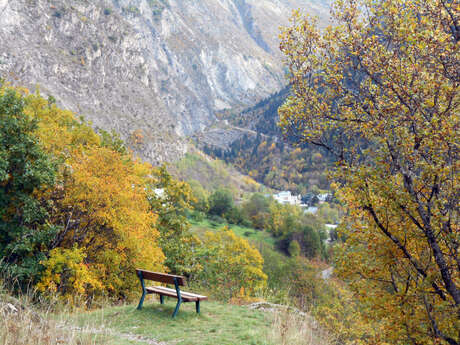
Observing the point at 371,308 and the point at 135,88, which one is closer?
the point at 371,308

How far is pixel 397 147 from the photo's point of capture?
597 centimetres

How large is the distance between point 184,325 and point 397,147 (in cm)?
601

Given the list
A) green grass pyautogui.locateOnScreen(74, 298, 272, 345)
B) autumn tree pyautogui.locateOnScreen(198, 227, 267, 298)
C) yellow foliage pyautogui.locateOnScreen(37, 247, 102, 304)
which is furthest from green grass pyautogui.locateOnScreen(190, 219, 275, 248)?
green grass pyautogui.locateOnScreen(74, 298, 272, 345)

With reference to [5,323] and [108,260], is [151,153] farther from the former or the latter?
[5,323]

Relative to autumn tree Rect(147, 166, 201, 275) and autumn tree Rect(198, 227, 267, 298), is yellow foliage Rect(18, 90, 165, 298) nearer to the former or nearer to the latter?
autumn tree Rect(147, 166, 201, 275)

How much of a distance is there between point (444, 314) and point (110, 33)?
131m

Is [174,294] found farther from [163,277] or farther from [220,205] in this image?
[220,205]

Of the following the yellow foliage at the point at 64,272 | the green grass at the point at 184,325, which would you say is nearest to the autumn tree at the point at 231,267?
the yellow foliage at the point at 64,272

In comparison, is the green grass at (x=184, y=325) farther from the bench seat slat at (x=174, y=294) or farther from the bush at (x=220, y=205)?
the bush at (x=220, y=205)

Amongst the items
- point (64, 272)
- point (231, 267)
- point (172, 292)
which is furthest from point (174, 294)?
point (231, 267)

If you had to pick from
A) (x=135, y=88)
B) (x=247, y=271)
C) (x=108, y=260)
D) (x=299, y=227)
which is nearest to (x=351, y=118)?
(x=108, y=260)

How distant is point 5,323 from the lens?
3834 mm

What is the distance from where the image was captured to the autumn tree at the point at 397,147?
574cm

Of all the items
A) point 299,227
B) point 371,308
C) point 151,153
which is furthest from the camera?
point 151,153
